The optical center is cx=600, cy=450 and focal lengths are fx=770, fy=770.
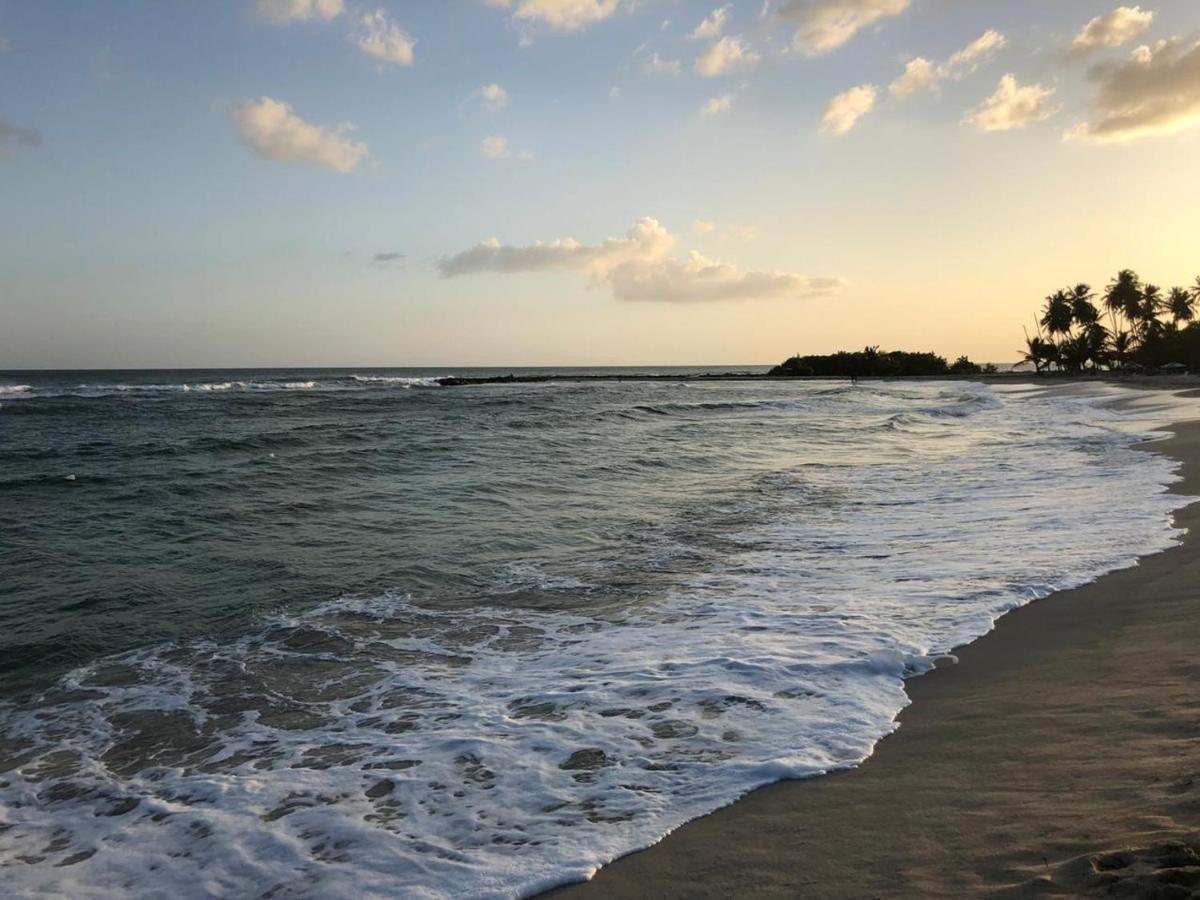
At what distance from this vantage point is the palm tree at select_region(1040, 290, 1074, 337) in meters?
86.9

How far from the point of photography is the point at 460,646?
6.78 m

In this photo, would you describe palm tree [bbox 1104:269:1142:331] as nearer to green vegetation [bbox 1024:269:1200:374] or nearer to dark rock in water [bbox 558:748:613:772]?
green vegetation [bbox 1024:269:1200:374]

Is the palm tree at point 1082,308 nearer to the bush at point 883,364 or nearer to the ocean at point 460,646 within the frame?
the bush at point 883,364

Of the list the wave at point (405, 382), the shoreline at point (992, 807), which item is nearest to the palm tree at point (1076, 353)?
the wave at point (405, 382)

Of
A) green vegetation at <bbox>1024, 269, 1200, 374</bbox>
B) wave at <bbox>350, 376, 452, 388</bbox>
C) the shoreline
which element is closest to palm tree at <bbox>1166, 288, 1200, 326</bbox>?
green vegetation at <bbox>1024, 269, 1200, 374</bbox>

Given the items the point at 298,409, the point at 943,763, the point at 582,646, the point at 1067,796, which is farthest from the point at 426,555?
Result: the point at 298,409

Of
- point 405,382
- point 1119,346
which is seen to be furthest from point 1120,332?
point 405,382

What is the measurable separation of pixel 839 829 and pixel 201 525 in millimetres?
11316

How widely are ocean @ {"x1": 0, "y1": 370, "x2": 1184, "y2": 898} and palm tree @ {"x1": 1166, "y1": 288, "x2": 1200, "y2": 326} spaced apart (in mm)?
79245

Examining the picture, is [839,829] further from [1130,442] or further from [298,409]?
[298,409]

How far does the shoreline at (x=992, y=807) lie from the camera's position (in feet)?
9.93

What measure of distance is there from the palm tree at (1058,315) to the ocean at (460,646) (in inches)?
3240

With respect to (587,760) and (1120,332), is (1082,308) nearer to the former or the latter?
(1120,332)

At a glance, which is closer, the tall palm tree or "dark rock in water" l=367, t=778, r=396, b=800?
"dark rock in water" l=367, t=778, r=396, b=800
